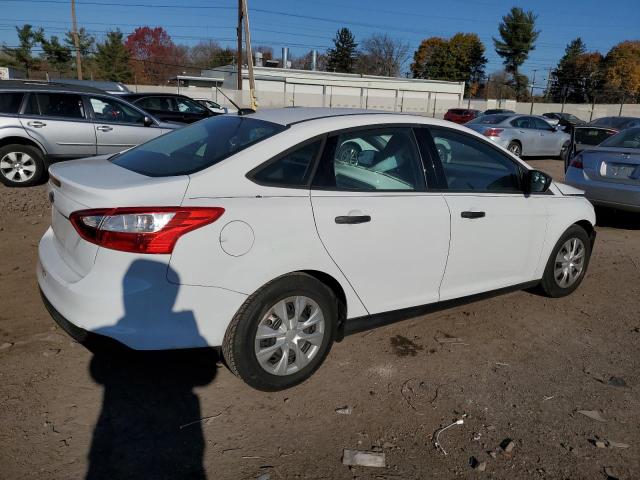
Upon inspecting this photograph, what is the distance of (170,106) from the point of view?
15359mm

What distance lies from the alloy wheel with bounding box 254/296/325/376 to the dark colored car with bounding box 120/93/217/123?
12488mm

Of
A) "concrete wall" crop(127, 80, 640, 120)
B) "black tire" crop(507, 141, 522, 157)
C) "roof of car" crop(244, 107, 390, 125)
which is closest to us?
"roof of car" crop(244, 107, 390, 125)

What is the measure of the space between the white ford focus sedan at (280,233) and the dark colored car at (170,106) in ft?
38.3

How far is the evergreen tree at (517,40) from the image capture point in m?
80.1

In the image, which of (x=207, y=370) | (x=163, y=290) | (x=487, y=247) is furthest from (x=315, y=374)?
(x=487, y=247)

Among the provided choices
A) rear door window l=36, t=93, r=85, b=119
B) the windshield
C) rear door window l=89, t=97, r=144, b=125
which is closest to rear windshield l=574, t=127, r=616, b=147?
the windshield

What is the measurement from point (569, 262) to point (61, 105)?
806cm

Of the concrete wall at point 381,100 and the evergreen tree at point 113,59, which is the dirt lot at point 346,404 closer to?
the concrete wall at point 381,100

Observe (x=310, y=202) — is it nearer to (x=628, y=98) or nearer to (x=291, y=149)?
(x=291, y=149)

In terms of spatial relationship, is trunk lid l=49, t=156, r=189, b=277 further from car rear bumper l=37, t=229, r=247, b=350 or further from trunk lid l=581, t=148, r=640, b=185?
trunk lid l=581, t=148, r=640, b=185

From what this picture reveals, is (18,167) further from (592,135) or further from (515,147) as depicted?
(515,147)

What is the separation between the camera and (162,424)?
9.30 feet

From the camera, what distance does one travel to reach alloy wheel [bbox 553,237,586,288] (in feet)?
15.5

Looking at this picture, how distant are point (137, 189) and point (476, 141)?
2.54 m
